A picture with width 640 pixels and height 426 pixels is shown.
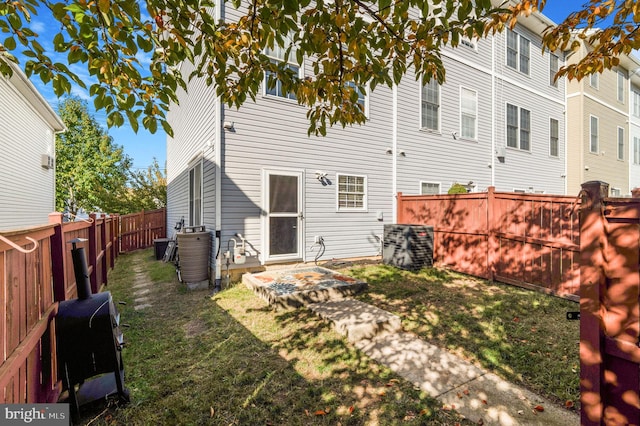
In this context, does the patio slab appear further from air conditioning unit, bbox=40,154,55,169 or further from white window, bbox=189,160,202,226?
air conditioning unit, bbox=40,154,55,169

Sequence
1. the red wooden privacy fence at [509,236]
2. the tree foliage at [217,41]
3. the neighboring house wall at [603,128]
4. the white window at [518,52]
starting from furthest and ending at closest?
the neighboring house wall at [603,128] → the white window at [518,52] → the red wooden privacy fence at [509,236] → the tree foliage at [217,41]

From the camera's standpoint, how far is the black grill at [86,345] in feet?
7.75

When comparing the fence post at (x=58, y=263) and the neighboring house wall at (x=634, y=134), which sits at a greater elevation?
the neighboring house wall at (x=634, y=134)

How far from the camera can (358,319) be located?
401 cm

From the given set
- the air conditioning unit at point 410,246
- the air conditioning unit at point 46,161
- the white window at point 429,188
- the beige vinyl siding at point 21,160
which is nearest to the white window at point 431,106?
the white window at point 429,188

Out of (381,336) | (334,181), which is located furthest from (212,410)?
(334,181)

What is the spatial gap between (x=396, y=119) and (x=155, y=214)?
11.5m

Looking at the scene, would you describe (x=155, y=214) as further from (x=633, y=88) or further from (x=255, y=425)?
(x=633, y=88)

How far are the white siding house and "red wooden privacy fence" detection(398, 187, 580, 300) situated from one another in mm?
1748

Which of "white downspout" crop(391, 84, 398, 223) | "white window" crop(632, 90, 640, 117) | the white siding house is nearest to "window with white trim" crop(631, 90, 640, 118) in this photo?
"white window" crop(632, 90, 640, 117)

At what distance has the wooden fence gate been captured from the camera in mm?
1648

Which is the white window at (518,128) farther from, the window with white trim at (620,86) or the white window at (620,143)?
the window with white trim at (620,86)

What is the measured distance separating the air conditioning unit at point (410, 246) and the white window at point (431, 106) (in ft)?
12.9

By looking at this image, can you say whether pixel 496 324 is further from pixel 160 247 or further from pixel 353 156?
pixel 160 247
